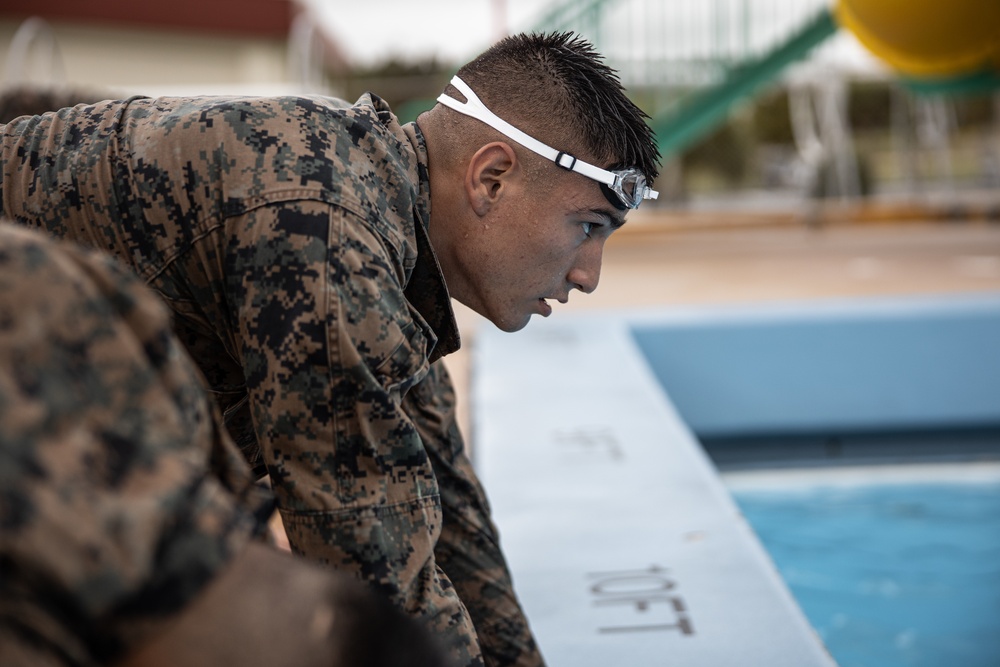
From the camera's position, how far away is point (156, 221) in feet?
3.85

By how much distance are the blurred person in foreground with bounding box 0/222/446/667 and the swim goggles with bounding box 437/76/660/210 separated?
0.66 m

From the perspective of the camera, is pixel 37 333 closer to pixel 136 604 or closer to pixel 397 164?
pixel 136 604

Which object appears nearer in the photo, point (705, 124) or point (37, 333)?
point (37, 333)

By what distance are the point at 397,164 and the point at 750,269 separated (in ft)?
23.6

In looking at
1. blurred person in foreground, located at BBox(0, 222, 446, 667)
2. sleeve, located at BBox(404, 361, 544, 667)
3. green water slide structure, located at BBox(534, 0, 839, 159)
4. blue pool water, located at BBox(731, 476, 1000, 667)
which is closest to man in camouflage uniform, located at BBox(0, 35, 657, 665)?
sleeve, located at BBox(404, 361, 544, 667)

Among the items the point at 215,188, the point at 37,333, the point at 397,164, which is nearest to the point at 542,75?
the point at 397,164

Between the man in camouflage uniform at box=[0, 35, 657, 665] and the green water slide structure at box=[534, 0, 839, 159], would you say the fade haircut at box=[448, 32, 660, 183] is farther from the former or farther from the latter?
the green water slide structure at box=[534, 0, 839, 159]

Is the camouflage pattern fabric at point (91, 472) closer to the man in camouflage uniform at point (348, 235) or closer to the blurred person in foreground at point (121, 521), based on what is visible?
the blurred person in foreground at point (121, 521)

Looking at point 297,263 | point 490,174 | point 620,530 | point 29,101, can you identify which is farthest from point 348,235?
point 29,101

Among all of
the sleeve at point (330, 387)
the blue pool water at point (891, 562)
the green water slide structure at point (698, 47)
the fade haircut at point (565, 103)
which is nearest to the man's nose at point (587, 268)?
the fade haircut at point (565, 103)

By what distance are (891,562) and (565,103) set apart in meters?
2.93

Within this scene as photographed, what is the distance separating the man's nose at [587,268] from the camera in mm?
1374

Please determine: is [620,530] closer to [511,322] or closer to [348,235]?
[511,322]

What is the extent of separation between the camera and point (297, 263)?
1.06 meters
